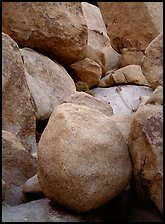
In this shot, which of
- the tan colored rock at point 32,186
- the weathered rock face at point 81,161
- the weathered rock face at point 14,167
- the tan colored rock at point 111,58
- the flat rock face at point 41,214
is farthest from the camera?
the tan colored rock at point 111,58

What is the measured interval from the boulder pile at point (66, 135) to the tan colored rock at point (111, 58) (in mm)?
1698

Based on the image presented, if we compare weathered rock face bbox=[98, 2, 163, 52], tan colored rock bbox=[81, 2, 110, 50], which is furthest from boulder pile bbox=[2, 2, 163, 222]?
tan colored rock bbox=[81, 2, 110, 50]

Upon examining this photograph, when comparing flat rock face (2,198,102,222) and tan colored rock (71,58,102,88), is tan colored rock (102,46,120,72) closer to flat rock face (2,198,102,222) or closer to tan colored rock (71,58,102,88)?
tan colored rock (71,58,102,88)

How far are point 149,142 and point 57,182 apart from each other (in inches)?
26.4

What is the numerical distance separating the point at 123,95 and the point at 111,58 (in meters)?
1.67

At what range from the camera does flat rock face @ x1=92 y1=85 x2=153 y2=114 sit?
301 inches

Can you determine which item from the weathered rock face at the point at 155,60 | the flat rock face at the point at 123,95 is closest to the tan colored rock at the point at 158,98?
the weathered rock face at the point at 155,60

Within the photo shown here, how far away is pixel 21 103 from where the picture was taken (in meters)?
5.15

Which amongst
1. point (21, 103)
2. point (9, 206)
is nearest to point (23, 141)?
point (21, 103)

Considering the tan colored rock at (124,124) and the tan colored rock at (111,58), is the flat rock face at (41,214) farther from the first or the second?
the tan colored rock at (111,58)

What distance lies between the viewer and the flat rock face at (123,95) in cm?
764

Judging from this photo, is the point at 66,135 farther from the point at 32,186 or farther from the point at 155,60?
the point at 155,60

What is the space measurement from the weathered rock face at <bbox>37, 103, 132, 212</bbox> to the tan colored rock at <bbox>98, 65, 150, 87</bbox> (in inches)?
185

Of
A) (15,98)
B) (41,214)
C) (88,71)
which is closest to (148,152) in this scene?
(41,214)
